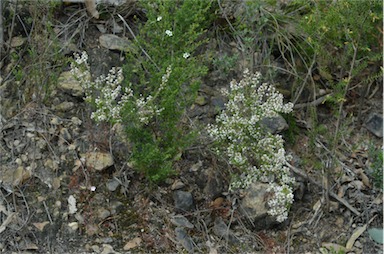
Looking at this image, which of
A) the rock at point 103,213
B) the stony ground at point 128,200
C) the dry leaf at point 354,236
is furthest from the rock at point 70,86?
the dry leaf at point 354,236

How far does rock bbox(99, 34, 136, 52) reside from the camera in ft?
13.7

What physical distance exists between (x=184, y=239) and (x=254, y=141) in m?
0.67

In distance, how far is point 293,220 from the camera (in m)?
3.71

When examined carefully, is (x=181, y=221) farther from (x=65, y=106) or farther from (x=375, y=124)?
(x=375, y=124)

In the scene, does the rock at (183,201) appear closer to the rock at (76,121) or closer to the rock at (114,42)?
the rock at (76,121)

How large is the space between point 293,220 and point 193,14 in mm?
1389

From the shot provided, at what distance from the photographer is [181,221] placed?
11.5 feet

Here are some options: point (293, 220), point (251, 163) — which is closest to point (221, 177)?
point (251, 163)

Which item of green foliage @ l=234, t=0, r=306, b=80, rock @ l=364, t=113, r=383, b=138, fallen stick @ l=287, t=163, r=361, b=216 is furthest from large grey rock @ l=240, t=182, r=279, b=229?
rock @ l=364, t=113, r=383, b=138

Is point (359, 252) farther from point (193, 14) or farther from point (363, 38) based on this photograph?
point (193, 14)

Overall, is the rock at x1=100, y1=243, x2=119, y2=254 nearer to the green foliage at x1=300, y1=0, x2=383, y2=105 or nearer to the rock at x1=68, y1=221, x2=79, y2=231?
the rock at x1=68, y1=221, x2=79, y2=231

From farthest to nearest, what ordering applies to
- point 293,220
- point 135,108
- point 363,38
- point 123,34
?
point 123,34 < point 363,38 < point 293,220 < point 135,108

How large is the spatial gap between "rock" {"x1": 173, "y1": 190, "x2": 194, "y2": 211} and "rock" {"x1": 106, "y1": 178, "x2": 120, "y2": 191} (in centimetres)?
34

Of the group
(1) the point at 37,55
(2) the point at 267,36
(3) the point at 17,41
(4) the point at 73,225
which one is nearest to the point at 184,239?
(4) the point at 73,225
